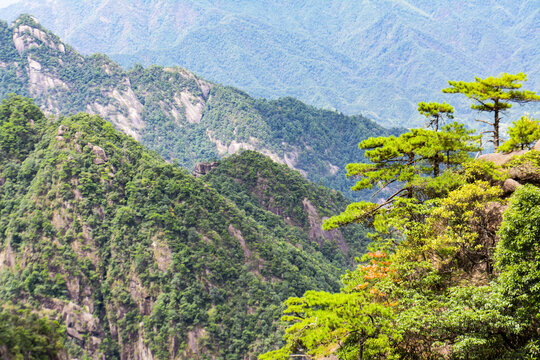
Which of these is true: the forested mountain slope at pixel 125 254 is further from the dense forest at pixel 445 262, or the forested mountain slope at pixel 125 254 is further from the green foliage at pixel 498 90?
the green foliage at pixel 498 90

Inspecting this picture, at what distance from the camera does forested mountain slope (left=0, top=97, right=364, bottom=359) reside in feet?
228

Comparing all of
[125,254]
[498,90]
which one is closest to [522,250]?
[498,90]

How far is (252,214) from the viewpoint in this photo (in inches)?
4429

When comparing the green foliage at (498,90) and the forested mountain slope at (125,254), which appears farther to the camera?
the forested mountain slope at (125,254)

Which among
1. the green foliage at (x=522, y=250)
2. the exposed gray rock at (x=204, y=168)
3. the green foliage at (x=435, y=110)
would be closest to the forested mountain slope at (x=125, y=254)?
Result: the exposed gray rock at (x=204, y=168)

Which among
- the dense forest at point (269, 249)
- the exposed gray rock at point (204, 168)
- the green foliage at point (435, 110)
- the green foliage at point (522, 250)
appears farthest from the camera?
the exposed gray rock at point (204, 168)

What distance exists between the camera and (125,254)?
75500mm

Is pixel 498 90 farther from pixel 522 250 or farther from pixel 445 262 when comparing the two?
pixel 522 250

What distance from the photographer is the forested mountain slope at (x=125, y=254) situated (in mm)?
69438

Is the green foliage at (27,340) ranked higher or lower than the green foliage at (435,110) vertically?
lower

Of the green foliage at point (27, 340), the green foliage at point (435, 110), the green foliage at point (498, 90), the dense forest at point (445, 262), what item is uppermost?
the green foliage at point (498, 90)

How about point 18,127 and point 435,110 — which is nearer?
point 435,110

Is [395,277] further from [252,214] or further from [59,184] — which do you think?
[252,214]

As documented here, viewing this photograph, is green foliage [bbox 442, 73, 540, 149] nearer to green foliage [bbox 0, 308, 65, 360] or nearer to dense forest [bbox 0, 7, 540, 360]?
dense forest [bbox 0, 7, 540, 360]
